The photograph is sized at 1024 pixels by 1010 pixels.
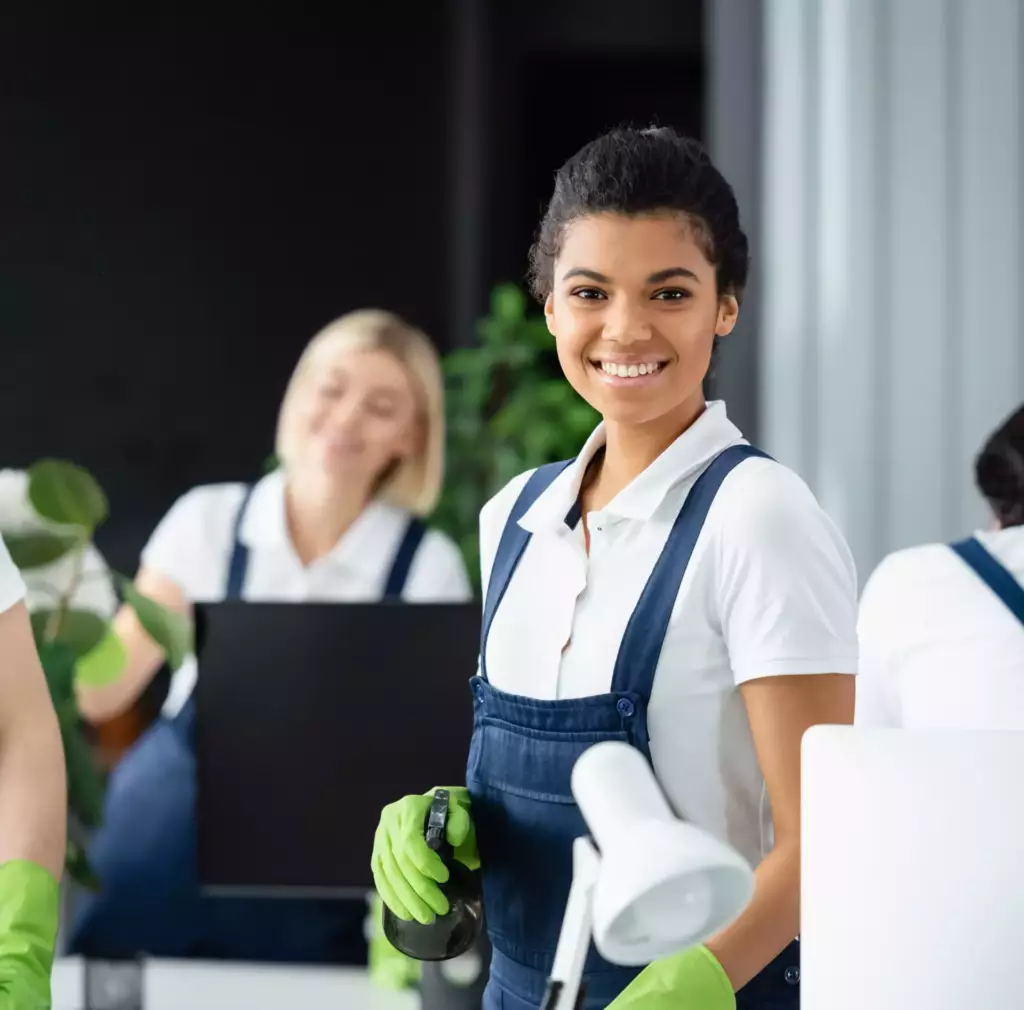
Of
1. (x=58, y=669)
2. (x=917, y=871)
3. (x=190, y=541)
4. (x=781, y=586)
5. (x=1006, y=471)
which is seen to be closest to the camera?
(x=917, y=871)

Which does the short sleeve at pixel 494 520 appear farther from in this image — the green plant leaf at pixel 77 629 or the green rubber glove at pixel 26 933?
the green plant leaf at pixel 77 629

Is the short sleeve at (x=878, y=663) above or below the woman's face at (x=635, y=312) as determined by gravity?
below

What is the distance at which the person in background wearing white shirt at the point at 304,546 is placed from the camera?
2664 millimetres

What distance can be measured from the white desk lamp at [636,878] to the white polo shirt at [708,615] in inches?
14.3

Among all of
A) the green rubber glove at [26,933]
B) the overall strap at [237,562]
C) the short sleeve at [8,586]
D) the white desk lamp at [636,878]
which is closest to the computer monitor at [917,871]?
the white desk lamp at [636,878]

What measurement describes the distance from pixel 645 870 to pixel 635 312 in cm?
62

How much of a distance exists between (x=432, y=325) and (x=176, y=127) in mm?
766

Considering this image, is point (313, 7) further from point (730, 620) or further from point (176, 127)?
point (730, 620)

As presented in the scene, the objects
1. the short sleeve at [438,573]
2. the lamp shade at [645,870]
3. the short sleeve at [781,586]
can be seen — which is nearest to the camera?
the lamp shade at [645,870]

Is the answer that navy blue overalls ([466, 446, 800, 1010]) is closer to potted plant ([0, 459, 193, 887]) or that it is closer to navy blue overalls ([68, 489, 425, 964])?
potted plant ([0, 459, 193, 887])

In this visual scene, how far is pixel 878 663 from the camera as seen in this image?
1881 mm

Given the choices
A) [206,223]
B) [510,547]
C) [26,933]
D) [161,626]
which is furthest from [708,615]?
[206,223]

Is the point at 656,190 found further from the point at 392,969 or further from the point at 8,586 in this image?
the point at 392,969

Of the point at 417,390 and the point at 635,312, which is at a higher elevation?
the point at 635,312
